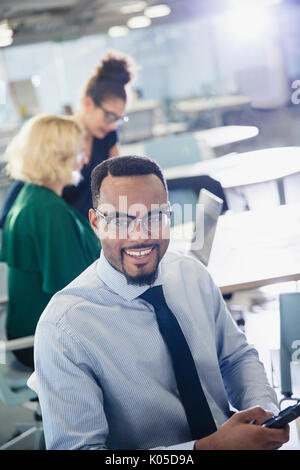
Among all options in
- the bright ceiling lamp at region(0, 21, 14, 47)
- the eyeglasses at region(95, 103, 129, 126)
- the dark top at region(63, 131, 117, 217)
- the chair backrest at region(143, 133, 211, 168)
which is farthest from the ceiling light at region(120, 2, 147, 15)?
the dark top at region(63, 131, 117, 217)

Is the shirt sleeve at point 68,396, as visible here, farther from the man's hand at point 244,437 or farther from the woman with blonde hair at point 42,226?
the woman with blonde hair at point 42,226

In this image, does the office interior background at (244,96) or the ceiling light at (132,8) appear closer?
the office interior background at (244,96)

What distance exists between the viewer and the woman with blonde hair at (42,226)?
1560 mm

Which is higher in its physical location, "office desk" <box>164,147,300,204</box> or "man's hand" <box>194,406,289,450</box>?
"office desk" <box>164,147,300,204</box>

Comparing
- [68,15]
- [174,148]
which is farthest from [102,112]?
[174,148]

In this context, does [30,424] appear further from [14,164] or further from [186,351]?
[186,351]

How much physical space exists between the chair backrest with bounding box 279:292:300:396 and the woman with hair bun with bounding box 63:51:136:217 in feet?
1.96

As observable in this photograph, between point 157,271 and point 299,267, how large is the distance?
1.78 ft

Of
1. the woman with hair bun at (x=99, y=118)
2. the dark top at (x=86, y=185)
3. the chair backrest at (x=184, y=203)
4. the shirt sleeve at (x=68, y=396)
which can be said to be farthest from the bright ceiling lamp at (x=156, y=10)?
the shirt sleeve at (x=68, y=396)

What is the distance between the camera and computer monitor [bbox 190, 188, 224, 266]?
1.62 metres

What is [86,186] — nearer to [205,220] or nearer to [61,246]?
[61,246]

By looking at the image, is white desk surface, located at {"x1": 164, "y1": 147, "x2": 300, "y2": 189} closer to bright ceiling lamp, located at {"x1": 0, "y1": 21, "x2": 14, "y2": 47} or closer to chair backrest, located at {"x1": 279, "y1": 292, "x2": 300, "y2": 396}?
chair backrest, located at {"x1": 279, "y1": 292, "x2": 300, "y2": 396}

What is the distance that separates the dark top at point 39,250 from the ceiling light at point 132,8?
3.99 ft

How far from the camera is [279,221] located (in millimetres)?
1618
